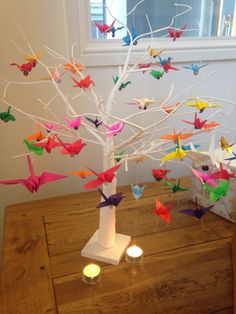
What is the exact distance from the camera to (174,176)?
57.1 inches

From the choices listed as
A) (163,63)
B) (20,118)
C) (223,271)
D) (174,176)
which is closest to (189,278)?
(223,271)

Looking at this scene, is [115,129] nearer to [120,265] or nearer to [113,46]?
[120,265]

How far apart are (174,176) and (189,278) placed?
70 cm

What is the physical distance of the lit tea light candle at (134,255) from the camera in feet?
2.76

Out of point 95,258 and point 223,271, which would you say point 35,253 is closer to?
point 95,258

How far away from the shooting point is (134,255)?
845mm

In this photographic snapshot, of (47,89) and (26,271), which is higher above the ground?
(47,89)

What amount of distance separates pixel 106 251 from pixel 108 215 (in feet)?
0.38

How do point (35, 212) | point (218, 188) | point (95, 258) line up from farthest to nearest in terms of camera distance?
1. point (35, 212)
2. point (95, 258)
3. point (218, 188)

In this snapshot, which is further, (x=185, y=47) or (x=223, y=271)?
(x=185, y=47)

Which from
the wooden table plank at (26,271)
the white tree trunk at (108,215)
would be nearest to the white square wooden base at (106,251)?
the white tree trunk at (108,215)

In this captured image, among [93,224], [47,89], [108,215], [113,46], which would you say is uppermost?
[113,46]

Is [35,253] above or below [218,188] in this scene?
below

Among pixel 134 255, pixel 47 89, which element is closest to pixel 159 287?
pixel 134 255
